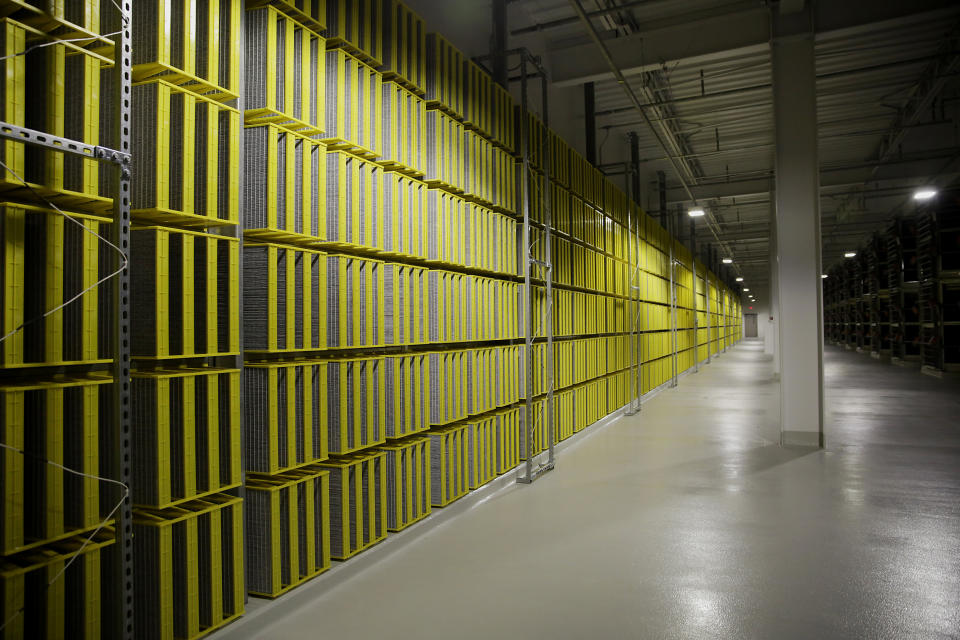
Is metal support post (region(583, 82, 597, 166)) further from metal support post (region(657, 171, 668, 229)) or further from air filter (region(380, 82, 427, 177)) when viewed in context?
air filter (region(380, 82, 427, 177))

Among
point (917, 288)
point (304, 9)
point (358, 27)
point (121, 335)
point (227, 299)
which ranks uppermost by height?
point (358, 27)

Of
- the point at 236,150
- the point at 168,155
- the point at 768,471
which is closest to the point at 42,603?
the point at 168,155

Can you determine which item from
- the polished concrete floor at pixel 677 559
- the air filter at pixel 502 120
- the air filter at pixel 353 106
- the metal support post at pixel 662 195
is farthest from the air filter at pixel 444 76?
the metal support post at pixel 662 195

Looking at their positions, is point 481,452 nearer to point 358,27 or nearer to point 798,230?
point 358,27

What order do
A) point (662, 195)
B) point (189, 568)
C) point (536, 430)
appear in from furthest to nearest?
point (662, 195) < point (536, 430) < point (189, 568)

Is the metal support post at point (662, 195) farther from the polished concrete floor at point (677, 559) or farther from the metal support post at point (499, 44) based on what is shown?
the polished concrete floor at point (677, 559)

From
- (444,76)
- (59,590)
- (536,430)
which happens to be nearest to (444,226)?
(444,76)

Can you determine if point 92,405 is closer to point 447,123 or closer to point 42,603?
point 42,603

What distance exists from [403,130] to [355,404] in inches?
76.9

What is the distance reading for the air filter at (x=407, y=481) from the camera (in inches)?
165

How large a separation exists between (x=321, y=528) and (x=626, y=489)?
308 cm

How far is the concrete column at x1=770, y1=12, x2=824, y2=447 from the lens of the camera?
7.54 meters

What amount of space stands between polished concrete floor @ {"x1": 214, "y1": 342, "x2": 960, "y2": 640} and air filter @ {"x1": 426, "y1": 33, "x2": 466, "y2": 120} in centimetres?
322

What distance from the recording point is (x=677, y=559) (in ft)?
12.9
